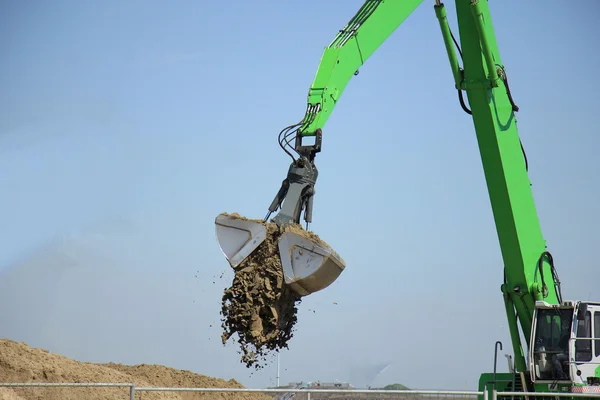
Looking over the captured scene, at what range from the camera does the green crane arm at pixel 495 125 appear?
13156 millimetres

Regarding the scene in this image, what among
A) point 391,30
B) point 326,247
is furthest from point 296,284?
point 391,30

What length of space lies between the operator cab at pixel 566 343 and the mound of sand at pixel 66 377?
262 inches

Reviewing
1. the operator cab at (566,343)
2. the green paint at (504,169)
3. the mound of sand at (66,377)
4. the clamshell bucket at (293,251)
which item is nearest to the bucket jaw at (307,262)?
the clamshell bucket at (293,251)

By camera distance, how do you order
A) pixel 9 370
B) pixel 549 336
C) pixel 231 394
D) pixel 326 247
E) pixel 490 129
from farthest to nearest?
pixel 231 394, pixel 9 370, pixel 490 129, pixel 549 336, pixel 326 247

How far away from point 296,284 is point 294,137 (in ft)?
7.13

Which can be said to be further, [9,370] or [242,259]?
[9,370]

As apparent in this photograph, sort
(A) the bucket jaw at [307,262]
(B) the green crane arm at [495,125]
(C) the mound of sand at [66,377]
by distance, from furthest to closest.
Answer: (C) the mound of sand at [66,377] < (B) the green crane arm at [495,125] < (A) the bucket jaw at [307,262]

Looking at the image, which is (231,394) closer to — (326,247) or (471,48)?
(326,247)

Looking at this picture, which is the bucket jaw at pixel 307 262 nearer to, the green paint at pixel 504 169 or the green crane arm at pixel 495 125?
the green crane arm at pixel 495 125

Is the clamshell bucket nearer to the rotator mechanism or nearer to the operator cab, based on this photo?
the rotator mechanism

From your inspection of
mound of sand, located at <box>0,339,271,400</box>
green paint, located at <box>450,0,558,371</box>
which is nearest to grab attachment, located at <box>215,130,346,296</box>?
green paint, located at <box>450,0,558,371</box>

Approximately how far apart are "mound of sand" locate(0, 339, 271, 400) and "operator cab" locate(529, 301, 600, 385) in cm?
664

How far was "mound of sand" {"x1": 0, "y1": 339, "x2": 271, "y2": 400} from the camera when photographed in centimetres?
1377

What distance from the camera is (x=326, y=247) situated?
1154 centimetres
